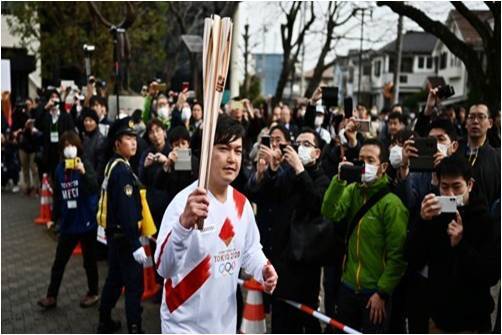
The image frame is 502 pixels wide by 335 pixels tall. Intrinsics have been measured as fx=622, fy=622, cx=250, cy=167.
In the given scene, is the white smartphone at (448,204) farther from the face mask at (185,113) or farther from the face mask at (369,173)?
the face mask at (185,113)

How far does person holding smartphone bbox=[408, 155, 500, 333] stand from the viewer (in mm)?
3277

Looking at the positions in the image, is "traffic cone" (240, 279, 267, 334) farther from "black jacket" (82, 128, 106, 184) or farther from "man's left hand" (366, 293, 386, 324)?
"black jacket" (82, 128, 106, 184)

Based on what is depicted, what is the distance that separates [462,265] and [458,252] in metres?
0.07

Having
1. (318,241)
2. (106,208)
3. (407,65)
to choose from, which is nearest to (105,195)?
(106,208)

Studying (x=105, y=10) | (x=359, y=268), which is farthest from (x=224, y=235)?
(x=105, y=10)

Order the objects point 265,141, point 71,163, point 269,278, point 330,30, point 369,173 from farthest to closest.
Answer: point 330,30 → point 71,163 → point 265,141 → point 369,173 → point 269,278

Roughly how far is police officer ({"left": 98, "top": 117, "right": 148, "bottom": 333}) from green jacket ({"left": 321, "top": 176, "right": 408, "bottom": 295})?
1.56 metres

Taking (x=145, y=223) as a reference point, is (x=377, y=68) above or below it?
above

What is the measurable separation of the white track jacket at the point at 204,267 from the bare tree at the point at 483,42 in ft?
31.1

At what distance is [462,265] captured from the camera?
10.9 ft

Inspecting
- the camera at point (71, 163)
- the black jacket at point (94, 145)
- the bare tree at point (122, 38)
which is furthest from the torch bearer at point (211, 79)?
the bare tree at point (122, 38)

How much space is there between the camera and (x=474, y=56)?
12.5 metres

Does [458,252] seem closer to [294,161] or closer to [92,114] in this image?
[294,161]

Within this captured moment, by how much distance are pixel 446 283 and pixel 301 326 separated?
1374mm
